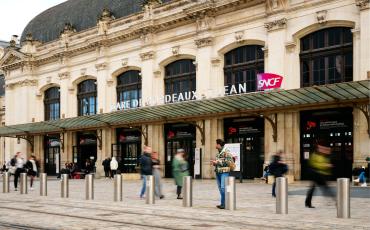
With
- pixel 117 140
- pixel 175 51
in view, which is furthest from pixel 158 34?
pixel 117 140

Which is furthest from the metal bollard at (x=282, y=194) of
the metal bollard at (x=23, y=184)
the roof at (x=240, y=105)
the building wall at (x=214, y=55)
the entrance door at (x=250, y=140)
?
the entrance door at (x=250, y=140)

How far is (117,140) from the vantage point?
4406 centimetres

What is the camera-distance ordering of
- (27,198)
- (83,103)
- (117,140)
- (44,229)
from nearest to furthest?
(44,229) < (27,198) < (117,140) < (83,103)

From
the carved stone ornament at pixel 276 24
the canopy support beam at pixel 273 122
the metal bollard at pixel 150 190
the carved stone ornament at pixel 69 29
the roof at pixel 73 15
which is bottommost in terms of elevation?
the metal bollard at pixel 150 190

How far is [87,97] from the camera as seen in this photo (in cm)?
4769

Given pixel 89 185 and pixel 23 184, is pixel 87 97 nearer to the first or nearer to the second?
pixel 23 184

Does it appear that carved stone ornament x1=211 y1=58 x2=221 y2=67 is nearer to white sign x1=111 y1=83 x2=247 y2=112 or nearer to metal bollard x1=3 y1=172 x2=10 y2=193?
white sign x1=111 y1=83 x2=247 y2=112

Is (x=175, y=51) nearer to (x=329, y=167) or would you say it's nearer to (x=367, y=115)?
(x=367, y=115)

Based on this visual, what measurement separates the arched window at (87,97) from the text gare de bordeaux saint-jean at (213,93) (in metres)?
3.42

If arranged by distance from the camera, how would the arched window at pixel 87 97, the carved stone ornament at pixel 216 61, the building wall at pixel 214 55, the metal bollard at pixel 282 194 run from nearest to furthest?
1. the metal bollard at pixel 282 194
2. the building wall at pixel 214 55
3. the carved stone ornament at pixel 216 61
4. the arched window at pixel 87 97

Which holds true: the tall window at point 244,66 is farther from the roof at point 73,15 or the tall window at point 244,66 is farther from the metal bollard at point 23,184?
the metal bollard at point 23,184

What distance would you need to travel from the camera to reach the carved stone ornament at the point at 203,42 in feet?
120

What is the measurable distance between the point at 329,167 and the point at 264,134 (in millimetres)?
18790

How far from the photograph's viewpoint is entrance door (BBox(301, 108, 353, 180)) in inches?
1167
